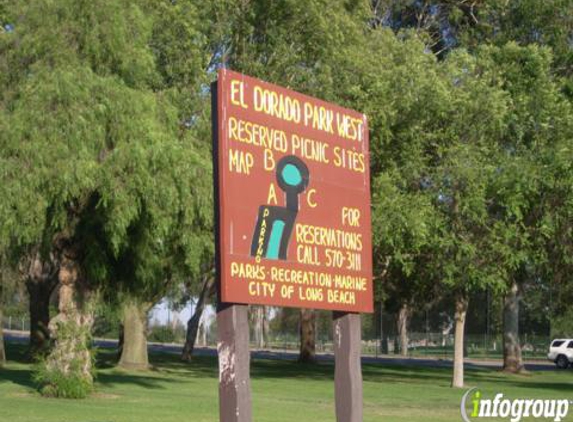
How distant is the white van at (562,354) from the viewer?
58.9 metres

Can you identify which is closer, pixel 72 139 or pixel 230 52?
pixel 72 139

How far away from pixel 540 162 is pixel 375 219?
Result: 5.02 metres

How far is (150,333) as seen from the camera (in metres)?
95.8

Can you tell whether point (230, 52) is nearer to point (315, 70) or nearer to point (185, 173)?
point (315, 70)

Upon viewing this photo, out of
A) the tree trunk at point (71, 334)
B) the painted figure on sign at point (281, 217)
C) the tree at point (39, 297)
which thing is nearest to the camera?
the painted figure on sign at point (281, 217)

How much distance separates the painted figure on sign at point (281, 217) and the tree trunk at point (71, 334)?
12944 mm

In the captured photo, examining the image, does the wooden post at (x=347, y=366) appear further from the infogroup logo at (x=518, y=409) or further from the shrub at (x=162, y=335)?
the shrub at (x=162, y=335)

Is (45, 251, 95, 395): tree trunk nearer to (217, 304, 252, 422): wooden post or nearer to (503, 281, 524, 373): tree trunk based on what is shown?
(217, 304, 252, 422): wooden post

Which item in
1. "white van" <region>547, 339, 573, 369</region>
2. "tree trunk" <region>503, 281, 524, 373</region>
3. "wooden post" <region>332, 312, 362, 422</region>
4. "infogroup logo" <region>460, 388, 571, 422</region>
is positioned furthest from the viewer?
"white van" <region>547, 339, 573, 369</region>

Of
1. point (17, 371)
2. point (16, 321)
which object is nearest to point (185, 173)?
point (17, 371)

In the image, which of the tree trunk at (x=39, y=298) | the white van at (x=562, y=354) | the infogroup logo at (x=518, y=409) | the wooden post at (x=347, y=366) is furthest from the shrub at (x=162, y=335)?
the wooden post at (x=347, y=366)

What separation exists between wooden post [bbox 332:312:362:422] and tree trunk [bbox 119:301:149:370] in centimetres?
2559

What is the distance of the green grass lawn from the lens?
837 inches

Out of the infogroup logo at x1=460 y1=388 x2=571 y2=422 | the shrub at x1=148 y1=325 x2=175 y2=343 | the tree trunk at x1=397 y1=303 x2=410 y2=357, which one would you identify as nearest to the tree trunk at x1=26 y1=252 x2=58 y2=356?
the infogroup logo at x1=460 y1=388 x2=571 y2=422
